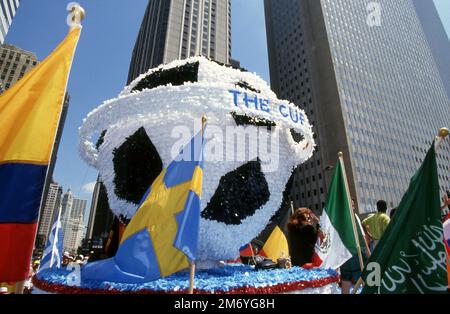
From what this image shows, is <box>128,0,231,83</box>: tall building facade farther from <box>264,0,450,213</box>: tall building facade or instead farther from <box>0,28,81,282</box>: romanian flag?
<box>0,28,81,282</box>: romanian flag

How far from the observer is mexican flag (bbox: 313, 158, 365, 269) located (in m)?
3.51

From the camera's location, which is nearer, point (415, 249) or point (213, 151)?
point (415, 249)

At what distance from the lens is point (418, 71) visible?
6494 centimetres

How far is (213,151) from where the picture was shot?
3.95m

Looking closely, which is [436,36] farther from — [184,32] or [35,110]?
[35,110]

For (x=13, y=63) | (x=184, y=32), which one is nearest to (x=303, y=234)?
(x=184, y=32)

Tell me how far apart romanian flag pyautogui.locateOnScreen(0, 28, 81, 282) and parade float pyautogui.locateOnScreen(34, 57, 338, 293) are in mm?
1786

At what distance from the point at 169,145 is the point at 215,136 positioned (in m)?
0.64

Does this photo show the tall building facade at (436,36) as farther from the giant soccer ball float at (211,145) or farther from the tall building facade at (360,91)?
the giant soccer ball float at (211,145)

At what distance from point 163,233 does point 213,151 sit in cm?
157

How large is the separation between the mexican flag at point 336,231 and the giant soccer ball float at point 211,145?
0.83 m

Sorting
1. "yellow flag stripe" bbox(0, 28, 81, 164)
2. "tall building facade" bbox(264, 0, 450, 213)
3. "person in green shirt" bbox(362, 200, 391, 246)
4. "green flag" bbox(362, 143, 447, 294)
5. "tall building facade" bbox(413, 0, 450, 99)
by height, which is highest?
"tall building facade" bbox(413, 0, 450, 99)

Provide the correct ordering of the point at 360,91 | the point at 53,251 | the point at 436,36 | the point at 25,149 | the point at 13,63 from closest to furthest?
the point at 25,149 < the point at 53,251 < the point at 360,91 < the point at 13,63 < the point at 436,36

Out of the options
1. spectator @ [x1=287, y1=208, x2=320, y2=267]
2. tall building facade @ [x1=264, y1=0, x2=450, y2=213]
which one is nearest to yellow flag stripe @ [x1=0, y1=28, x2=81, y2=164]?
spectator @ [x1=287, y1=208, x2=320, y2=267]
